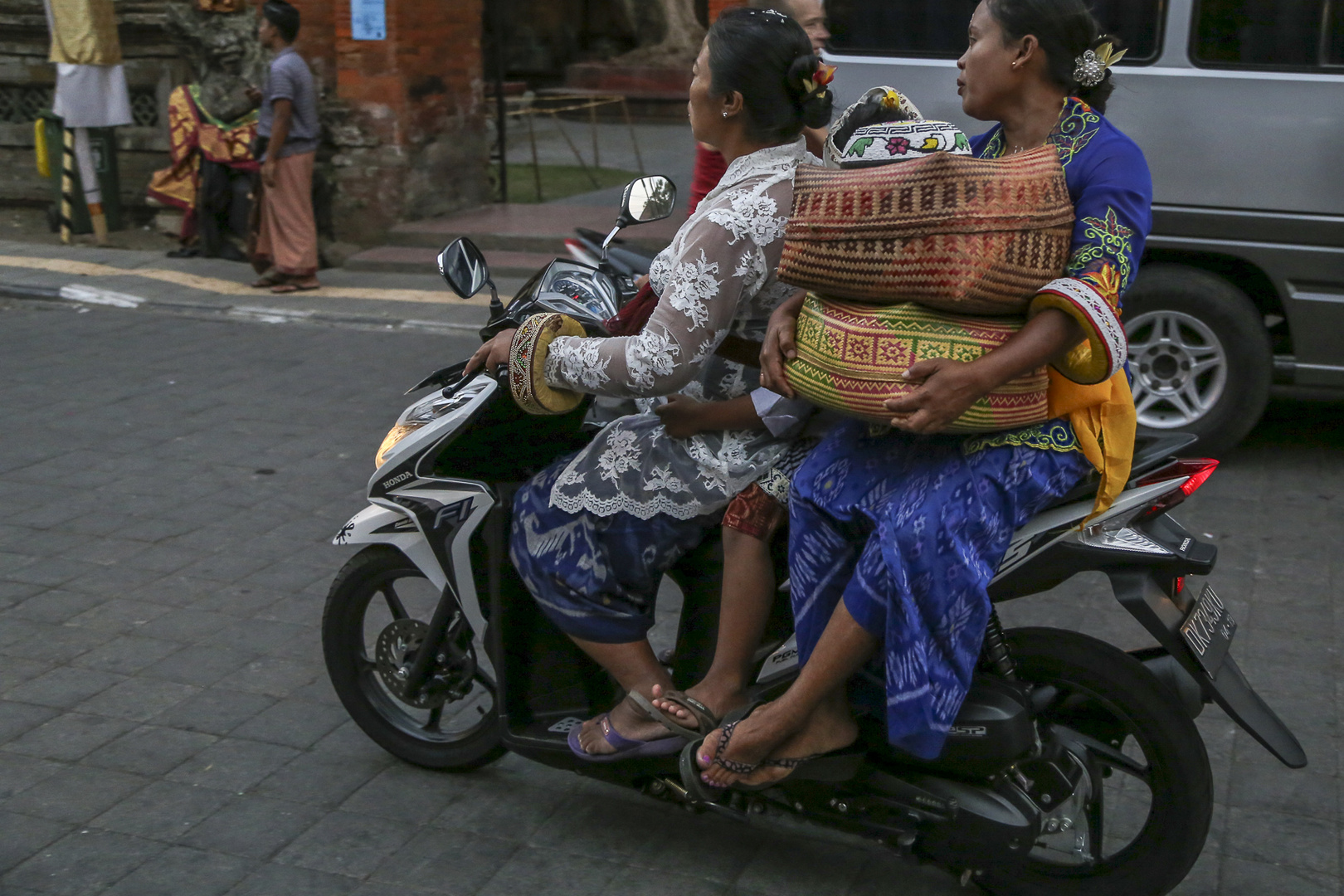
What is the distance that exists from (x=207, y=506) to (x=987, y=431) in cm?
366

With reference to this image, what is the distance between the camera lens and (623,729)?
2918mm

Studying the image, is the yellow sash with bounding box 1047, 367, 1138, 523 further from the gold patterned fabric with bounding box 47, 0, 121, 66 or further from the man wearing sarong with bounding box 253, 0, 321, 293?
the gold patterned fabric with bounding box 47, 0, 121, 66

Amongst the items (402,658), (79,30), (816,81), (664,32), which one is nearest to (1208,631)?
(816,81)

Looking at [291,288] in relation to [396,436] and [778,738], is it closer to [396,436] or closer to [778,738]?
[396,436]

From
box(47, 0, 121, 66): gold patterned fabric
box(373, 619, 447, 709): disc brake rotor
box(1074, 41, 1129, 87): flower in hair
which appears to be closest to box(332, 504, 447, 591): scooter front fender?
box(373, 619, 447, 709): disc brake rotor

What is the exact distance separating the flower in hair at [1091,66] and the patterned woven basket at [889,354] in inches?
19.3

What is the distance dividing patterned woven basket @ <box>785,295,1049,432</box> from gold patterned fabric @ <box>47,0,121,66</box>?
943 centimetres

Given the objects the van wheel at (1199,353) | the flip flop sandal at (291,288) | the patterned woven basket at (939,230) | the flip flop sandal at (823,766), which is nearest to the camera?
the patterned woven basket at (939,230)

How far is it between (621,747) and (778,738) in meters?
0.43

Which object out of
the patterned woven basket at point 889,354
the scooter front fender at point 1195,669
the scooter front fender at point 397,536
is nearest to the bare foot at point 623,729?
the scooter front fender at point 397,536

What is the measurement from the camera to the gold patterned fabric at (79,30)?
1023 centimetres

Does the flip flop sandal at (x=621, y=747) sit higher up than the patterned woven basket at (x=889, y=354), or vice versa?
the patterned woven basket at (x=889, y=354)

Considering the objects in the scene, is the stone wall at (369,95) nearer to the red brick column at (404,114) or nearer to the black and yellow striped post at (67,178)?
the red brick column at (404,114)

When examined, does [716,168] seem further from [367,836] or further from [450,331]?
[450,331]
